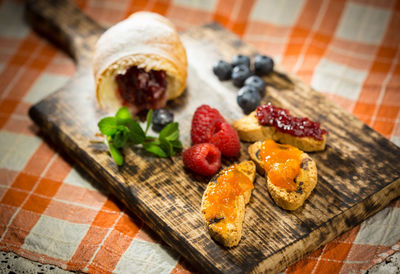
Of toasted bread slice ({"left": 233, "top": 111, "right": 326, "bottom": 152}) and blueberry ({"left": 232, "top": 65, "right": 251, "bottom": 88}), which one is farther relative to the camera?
blueberry ({"left": 232, "top": 65, "right": 251, "bottom": 88})

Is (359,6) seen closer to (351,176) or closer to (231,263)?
(351,176)

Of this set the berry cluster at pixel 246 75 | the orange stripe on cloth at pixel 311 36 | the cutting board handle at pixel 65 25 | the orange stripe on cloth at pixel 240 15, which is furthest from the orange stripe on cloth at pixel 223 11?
the cutting board handle at pixel 65 25

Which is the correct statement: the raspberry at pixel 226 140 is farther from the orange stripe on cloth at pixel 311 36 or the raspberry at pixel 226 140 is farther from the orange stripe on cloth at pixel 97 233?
the orange stripe on cloth at pixel 311 36

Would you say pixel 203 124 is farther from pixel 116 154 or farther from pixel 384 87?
pixel 384 87

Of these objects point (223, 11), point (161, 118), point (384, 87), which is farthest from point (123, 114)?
point (384, 87)

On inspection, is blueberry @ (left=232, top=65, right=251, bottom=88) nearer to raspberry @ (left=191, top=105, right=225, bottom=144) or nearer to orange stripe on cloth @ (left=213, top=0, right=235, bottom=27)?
raspberry @ (left=191, top=105, right=225, bottom=144)

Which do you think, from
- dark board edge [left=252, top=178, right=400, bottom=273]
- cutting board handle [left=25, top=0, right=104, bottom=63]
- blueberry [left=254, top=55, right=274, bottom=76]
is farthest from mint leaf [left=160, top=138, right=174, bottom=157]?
cutting board handle [left=25, top=0, right=104, bottom=63]

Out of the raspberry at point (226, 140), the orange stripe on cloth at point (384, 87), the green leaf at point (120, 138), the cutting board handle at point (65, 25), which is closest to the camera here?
the raspberry at point (226, 140)

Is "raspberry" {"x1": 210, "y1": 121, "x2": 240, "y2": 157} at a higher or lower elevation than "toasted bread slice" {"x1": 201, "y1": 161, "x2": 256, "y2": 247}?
higher
